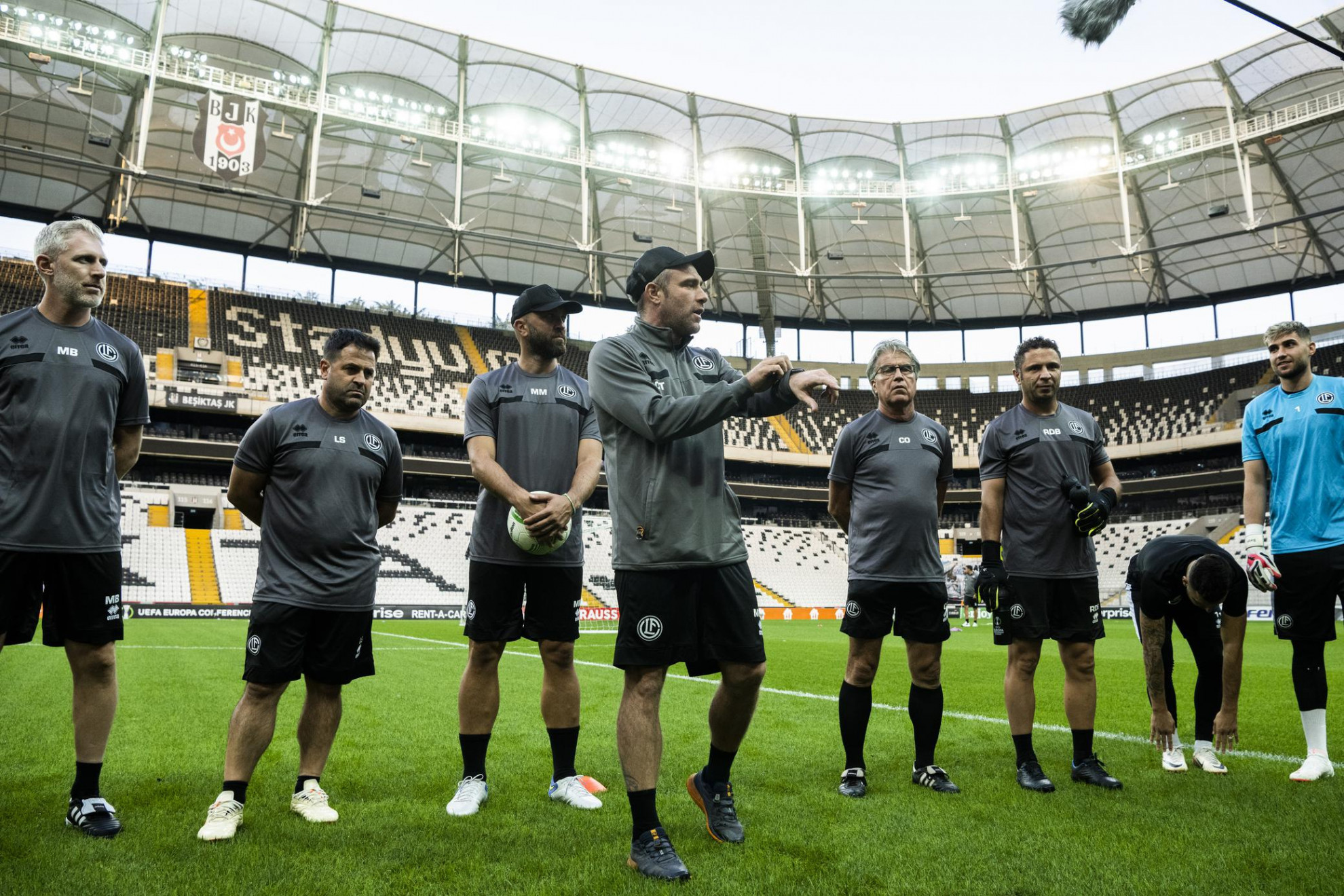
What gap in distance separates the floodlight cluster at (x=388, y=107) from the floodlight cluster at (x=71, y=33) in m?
5.19

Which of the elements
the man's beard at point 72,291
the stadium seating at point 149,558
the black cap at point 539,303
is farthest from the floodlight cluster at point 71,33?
the black cap at point 539,303

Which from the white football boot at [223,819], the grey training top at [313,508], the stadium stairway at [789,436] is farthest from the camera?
the stadium stairway at [789,436]

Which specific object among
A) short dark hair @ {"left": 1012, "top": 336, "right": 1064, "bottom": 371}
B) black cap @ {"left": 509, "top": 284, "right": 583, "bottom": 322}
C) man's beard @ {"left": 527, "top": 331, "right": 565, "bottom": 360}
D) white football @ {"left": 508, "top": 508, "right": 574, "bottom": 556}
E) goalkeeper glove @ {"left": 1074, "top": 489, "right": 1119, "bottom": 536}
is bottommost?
white football @ {"left": 508, "top": 508, "right": 574, "bottom": 556}

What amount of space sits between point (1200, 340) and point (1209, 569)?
1745 inches

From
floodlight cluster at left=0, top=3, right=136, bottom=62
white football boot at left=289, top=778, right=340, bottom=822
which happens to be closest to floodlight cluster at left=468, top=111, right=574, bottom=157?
floodlight cluster at left=0, top=3, right=136, bottom=62

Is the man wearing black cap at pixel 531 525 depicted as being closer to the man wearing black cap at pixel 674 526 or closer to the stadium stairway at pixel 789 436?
the man wearing black cap at pixel 674 526

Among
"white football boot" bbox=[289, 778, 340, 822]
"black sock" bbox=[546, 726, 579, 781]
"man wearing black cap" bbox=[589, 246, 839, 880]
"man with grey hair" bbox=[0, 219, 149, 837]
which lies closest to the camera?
"man wearing black cap" bbox=[589, 246, 839, 880]

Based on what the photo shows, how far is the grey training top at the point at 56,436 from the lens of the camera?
3.58 metres

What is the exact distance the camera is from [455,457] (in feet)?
125

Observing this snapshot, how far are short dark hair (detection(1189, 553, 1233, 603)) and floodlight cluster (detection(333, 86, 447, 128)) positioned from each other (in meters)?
28.8

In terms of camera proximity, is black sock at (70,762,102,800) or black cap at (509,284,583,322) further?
black cap at (509,284,583,322)

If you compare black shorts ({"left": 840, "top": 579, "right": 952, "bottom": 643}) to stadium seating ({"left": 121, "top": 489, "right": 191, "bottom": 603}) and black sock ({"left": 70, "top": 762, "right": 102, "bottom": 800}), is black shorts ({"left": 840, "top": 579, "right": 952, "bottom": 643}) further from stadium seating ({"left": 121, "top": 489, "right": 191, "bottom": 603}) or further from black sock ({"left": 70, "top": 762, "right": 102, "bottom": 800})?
stadium seating ({"left": 121, "top": 489, "right": 191, "bottom": 603})

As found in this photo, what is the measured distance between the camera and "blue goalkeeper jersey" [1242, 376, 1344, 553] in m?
4.73

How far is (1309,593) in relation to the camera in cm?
472
